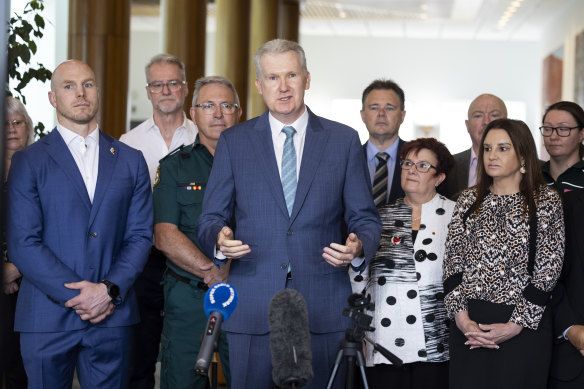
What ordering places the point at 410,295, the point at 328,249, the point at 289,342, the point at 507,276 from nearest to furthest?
1. the point at 289,342
2. the point at 328,249
3. the point at 507,276
4. the point at 410,295

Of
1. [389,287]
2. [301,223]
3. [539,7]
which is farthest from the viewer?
[539,7]

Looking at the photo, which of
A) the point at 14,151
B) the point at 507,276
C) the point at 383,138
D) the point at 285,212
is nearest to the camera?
the point at 285,212

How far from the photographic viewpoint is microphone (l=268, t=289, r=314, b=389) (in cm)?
192

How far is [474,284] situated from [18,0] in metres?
3.33

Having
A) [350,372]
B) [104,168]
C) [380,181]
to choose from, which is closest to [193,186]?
[104,168]

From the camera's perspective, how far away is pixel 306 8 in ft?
49.6

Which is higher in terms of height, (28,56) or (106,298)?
(28,56)

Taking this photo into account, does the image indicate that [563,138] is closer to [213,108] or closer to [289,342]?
[213,108]

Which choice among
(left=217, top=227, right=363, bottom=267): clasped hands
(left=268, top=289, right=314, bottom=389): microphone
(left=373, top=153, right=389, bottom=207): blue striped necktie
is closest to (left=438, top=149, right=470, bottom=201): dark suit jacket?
(left=373, top=153, right=389, bottom=207): blue striped necktie

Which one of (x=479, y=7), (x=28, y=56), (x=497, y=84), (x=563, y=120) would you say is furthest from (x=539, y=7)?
(x=28, y=56)

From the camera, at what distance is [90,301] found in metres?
3.03

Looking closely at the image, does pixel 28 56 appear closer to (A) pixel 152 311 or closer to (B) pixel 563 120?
(A) pixel 152 311

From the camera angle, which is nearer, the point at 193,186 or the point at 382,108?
the point at 193,186

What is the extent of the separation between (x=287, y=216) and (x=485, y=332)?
101 centimetres
